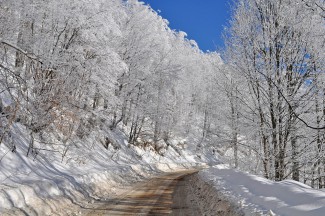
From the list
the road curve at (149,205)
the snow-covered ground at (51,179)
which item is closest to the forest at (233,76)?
the snow-covered ground at (51,179)

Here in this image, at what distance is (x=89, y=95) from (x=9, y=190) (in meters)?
12.1

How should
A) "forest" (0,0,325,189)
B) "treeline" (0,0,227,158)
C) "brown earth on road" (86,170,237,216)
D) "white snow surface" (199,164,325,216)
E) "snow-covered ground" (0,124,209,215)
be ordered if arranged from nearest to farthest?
"white snow surface" (199,164,325,216), "snow-covered ground" (0,124,209,215), "brown earth on road" (86,170,237,216), "forest" (0,0,325,189), "treeline" (0,0,227,158)

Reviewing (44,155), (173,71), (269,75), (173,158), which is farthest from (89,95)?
(173,158)

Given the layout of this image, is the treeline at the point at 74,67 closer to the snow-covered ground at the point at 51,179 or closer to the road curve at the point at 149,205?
the snow-covered ground at the point at 51,179

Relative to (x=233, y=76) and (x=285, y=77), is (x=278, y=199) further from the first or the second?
(x=233, y=76)

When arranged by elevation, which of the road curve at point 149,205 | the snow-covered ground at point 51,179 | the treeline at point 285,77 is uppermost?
the treeline at point 285,77

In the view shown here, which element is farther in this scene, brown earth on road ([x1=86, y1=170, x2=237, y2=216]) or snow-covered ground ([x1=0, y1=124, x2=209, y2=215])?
brown earth on road ([x1=86, y1=170, x2=237, y2=216])

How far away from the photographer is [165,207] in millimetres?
9672

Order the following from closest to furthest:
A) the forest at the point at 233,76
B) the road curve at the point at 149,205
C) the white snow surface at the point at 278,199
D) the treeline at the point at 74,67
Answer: the white snow surface at the point at 278,199, the road curve at the point at 149,205, the forest at the point at 233,76, the treeline at the point at 74,67

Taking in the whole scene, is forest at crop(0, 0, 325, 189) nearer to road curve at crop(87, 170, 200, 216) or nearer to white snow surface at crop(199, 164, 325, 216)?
white snow surface at crop(199, 164, 325, 216)

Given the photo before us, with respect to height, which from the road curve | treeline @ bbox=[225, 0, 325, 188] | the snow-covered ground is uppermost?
treeline @ bbox=[225, 0, 325, 188]

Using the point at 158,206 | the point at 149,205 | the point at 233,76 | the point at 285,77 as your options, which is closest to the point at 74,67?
the point at 233,76

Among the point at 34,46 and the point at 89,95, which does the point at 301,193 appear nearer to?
the point at 34,46

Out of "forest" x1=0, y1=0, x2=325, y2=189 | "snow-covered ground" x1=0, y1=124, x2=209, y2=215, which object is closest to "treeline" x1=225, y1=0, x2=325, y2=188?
"forest" x1=0, y1=0, x2=325, y2=189
